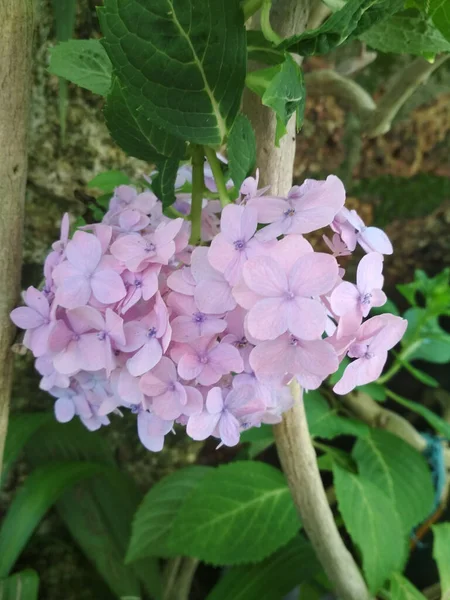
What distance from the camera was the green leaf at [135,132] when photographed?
29 cm

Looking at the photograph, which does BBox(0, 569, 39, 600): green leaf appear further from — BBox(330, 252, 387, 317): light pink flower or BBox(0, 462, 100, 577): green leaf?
BBox(330, 252, 387, 317): light pink flower

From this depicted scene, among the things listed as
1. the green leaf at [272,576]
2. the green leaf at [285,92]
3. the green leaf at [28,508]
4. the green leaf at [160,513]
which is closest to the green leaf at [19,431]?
the green leaf at [28,508]

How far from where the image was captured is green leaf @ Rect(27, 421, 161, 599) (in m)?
A: 0.72

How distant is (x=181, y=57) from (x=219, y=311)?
127mm

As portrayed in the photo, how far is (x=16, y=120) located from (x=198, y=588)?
80cm

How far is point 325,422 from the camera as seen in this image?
67cm

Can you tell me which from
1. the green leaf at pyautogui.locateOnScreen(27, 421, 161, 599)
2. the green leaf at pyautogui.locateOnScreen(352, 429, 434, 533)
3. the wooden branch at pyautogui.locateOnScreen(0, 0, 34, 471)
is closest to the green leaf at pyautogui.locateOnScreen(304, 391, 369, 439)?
the green leaf at pyautogui.locateOnScreen(352, 429, 434, 533)

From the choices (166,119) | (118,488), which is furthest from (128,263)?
(118,488)

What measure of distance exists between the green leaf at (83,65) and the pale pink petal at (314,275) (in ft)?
0.66

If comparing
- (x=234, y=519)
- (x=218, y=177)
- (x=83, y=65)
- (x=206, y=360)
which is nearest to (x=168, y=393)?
(x=206, y=360)

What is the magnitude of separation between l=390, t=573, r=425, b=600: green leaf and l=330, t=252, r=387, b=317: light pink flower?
0.38m

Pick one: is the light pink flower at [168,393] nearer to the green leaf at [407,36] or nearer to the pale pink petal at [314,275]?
the pale pink petal at [314,275]

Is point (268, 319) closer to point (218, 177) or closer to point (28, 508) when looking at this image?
point (218, 177)

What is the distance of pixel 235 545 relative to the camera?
595mm
